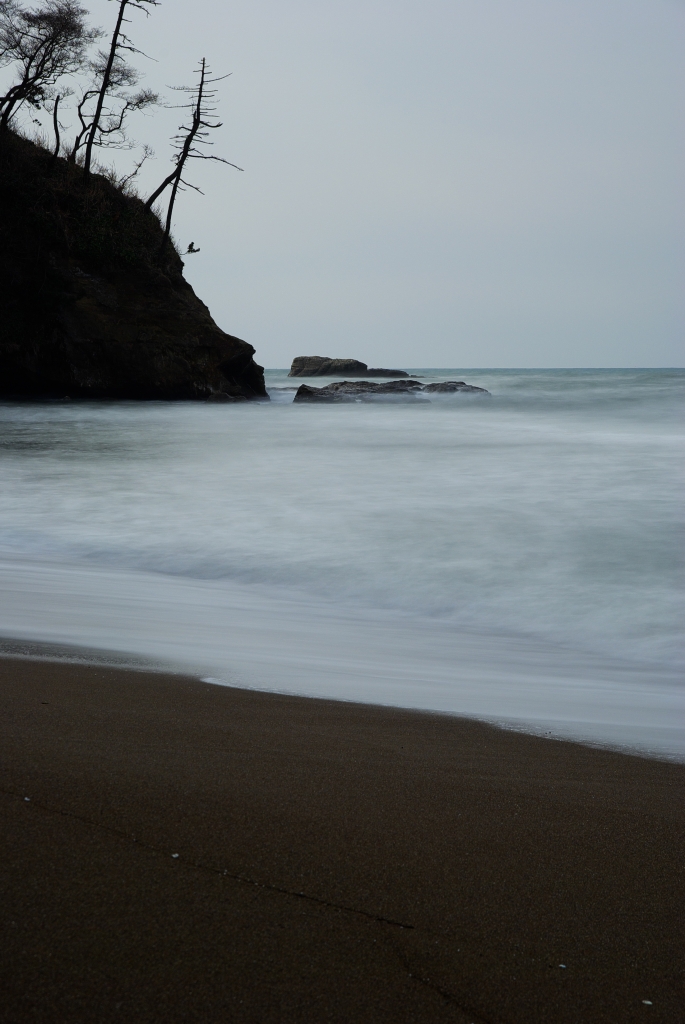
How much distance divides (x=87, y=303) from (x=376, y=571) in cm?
1463

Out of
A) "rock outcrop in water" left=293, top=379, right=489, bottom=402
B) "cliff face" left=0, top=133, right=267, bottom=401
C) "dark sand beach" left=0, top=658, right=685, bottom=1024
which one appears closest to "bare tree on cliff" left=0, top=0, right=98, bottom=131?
"cliff face" left=0, top=133, right=267, bottom=401

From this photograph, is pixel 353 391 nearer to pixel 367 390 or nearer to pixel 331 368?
pixel 367 390

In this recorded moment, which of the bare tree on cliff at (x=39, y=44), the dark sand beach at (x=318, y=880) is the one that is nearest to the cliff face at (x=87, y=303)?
the bare tree on cliff at (x=39, y=44)

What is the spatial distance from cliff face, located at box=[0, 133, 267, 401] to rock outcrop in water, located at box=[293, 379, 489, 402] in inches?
117

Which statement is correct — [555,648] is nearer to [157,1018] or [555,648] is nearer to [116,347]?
[157,1018]

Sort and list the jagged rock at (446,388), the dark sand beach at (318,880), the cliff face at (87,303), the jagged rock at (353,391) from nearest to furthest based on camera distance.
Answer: the dark sand beach at (318,880) < the cliff face at (87,303) < the jagged rock at (353,391) < the jagged rock at (446,388)

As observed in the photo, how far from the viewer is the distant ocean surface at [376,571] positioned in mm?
2861

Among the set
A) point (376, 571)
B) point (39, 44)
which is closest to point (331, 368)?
point (39, 44)

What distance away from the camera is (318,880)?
1238 millimetres

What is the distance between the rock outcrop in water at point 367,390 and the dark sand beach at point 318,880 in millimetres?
19389

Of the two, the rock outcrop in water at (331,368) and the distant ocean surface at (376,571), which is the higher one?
the rock outcrop in water at (331,368)

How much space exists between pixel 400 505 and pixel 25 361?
12.8 metres

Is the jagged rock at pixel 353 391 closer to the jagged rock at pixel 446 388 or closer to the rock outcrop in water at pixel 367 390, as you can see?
the rock outcrop in water at pixel 367 390

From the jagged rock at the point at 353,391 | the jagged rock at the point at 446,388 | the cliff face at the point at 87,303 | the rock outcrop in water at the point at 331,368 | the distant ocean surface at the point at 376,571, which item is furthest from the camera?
the rock outcrop in water at the point at 331,368
